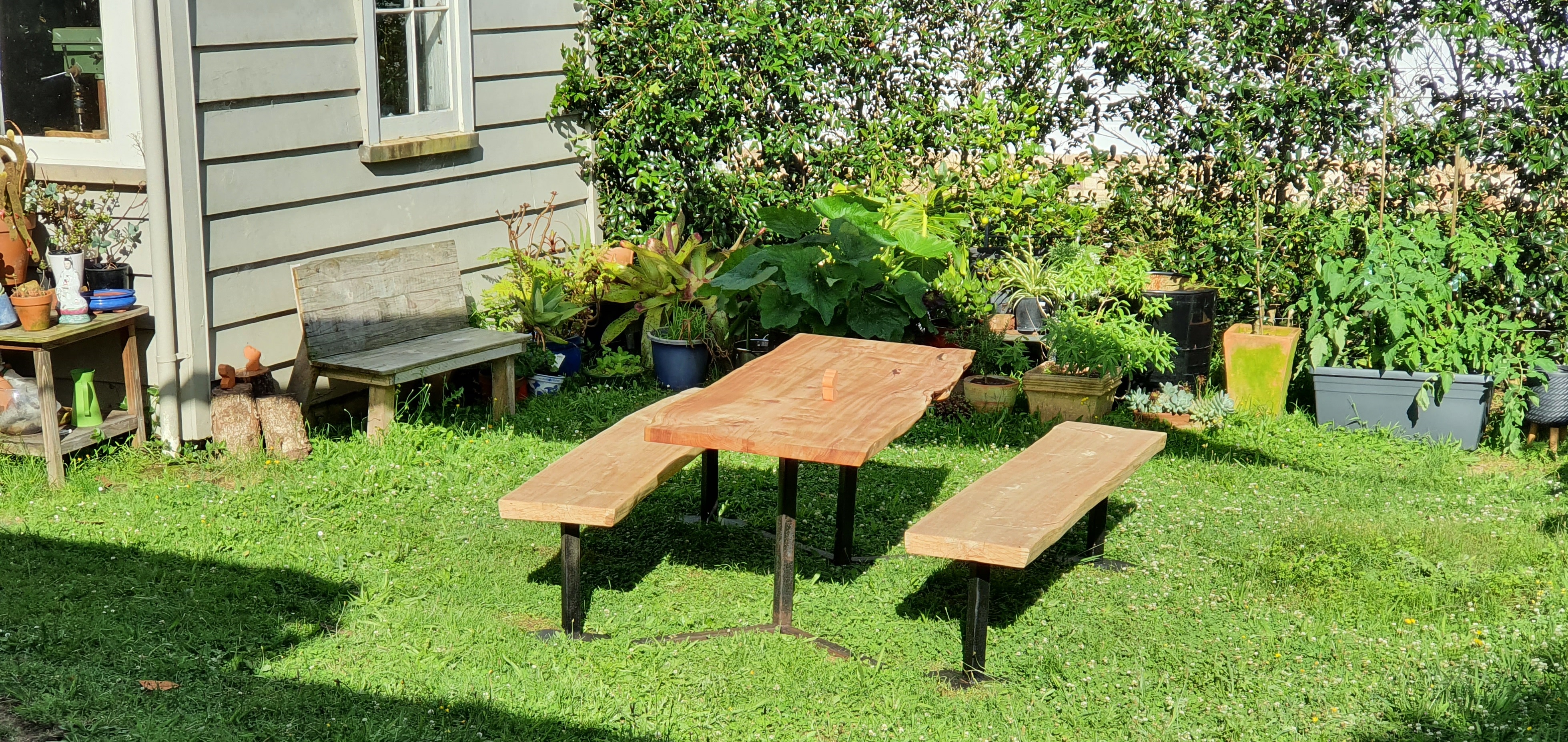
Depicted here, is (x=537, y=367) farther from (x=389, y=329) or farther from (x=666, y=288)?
(x=389, y=329)

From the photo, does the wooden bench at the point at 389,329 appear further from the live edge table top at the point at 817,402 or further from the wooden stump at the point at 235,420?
the live edge table top at the point at 817,402

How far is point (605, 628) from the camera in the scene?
164 inches

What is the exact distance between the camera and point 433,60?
6.79 meters

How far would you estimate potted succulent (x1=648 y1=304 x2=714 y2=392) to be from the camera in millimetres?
7164

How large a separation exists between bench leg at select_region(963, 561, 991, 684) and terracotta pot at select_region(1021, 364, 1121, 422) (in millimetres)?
2858

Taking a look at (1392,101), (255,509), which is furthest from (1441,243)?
(255,509)

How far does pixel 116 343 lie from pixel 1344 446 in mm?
5502

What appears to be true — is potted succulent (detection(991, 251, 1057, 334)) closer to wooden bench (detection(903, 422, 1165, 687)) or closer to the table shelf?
wooden bench (detection(903, 422, 1165, 687))

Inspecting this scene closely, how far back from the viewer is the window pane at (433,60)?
671 centimetres

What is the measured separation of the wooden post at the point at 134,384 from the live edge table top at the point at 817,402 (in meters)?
2.70

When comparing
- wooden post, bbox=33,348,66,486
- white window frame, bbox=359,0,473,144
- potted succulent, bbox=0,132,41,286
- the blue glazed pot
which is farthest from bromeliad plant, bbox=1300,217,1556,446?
potted succulent, bbox=0,132,41,286

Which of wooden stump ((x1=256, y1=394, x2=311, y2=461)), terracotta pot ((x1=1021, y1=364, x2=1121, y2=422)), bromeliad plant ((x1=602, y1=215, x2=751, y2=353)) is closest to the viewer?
wooden stump ((x1=256, y1=394, x2=311, y2=461))

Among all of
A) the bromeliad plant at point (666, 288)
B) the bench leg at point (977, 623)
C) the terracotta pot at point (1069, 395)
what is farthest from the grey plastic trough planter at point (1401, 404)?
the bench leg at point (977, 623)

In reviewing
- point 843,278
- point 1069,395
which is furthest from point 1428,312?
point 843,278
